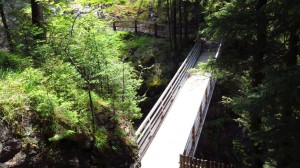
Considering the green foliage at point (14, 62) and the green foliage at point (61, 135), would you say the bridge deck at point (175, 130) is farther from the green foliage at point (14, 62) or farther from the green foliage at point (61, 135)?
the green foliage at point (14, 62)

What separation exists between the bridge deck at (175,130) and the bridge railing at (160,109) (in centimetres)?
20

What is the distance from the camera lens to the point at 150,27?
23.2m

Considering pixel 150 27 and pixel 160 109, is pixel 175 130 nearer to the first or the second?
pixel 160 109

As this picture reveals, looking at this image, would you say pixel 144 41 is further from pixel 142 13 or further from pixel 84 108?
pixel 84 108

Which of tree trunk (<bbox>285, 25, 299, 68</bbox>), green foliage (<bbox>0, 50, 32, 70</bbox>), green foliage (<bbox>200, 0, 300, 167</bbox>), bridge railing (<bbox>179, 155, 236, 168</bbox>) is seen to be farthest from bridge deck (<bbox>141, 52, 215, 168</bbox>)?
green foliage (<bbox>0, 50, 32, 70</bbox>)

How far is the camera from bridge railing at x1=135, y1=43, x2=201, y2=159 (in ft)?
30.9

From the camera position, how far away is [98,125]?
7148 mm

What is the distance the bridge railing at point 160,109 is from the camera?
9.43m

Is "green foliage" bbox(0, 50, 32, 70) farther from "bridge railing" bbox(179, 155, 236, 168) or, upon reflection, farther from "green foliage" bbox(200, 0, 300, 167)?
"bridge railing" bbox(179, 155, 236, 168)

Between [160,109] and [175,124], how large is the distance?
101 centimetres

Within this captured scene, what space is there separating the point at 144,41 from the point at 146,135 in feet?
41.6

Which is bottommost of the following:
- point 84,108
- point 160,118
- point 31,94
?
point 160,118

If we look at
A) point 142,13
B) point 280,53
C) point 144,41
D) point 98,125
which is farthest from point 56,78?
point 142,13

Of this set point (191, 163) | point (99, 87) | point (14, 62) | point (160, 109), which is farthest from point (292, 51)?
point (14, 62)
